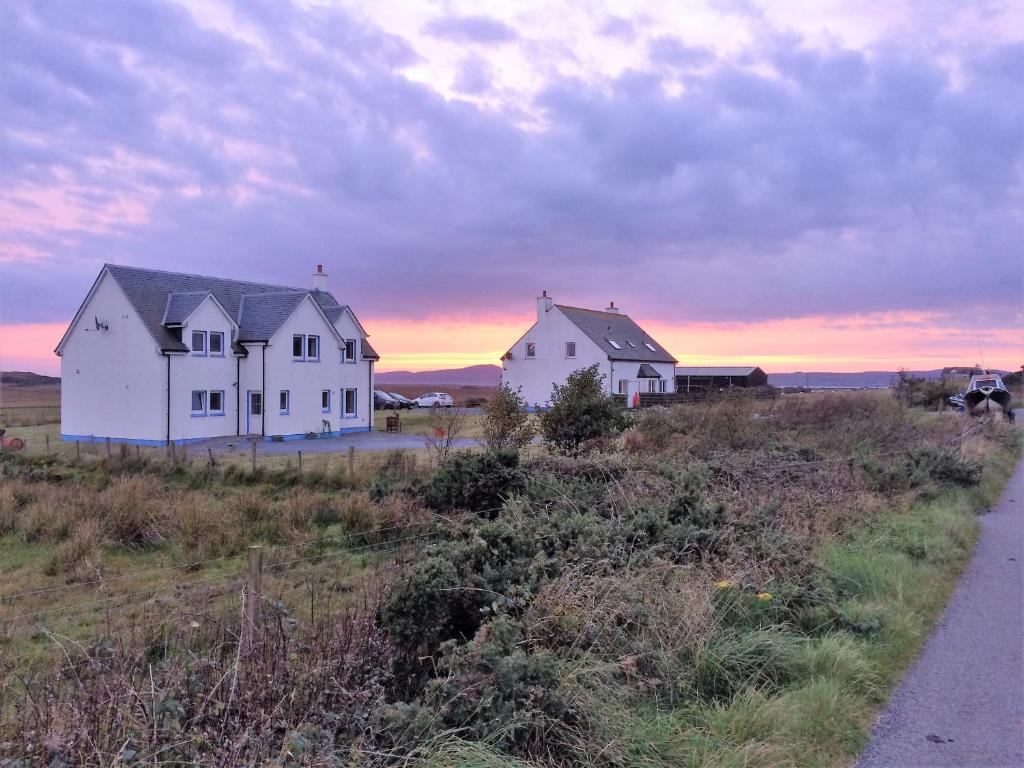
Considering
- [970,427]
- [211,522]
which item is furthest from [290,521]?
[970,427]

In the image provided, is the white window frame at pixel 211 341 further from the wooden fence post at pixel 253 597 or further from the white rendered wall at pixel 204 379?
the wooden fence post at pixel 253 597

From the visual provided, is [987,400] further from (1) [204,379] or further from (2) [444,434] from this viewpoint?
(1) [204,379]

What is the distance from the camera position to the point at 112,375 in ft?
108

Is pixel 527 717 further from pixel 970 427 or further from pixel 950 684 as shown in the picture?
pixel 970 427

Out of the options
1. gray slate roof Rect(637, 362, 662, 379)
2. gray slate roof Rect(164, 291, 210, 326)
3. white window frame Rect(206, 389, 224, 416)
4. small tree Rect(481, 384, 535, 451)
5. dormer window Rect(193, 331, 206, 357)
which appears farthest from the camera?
gray slate roof Rect(637, 362, 662, 379)

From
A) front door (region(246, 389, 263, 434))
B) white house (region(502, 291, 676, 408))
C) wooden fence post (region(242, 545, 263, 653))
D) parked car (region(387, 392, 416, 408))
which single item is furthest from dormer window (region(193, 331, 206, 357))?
wooden fence post (region(242, 545, 263, 653))

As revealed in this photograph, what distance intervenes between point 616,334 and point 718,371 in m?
21.3

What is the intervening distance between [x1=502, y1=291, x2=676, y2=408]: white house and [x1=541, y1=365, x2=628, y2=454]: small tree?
31.9 metres

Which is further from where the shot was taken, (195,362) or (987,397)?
(987,397)

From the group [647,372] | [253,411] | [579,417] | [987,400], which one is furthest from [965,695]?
[647,372]

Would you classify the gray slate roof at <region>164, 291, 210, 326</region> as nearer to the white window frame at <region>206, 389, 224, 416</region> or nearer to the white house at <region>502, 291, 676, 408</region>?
the white window frame at <region>206, 389, 224, 416</region>

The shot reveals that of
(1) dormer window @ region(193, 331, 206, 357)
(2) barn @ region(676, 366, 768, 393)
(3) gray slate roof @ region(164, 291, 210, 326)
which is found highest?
(3) gray slate roof @ region(164, 291, 210, 326)

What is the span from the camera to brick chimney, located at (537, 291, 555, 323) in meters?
54.1

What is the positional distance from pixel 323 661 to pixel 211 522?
33.9ft
